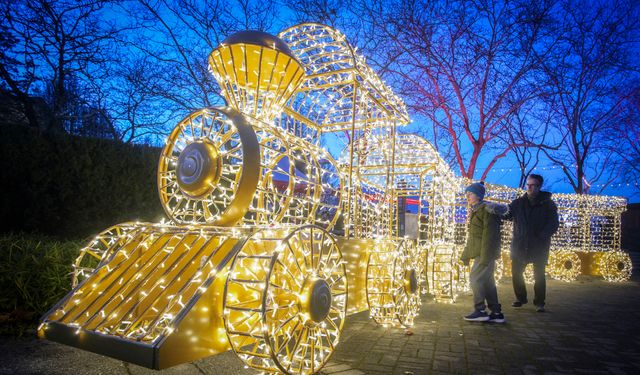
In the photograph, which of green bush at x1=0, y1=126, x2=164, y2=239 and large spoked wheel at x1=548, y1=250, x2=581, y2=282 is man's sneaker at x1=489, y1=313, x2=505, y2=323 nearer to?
green bush at x1=0, y1=126, x2=164, y2=239

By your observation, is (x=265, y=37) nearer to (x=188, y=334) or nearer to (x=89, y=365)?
(x=188, y=334)

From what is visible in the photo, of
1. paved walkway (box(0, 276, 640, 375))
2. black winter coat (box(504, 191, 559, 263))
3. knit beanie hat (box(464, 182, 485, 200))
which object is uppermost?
knit beanie hat (box(464, 182, 485, 200))

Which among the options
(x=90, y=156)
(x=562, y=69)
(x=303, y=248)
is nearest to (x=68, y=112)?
(x=90, y=156)

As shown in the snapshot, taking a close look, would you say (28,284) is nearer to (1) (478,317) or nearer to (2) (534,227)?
(1) (478,317)

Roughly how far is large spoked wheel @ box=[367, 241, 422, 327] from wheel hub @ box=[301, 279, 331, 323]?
4.85 ft

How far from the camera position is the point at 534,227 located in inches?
253

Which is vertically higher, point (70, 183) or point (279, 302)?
point (70, 183)

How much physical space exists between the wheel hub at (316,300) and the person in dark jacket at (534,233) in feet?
14.6

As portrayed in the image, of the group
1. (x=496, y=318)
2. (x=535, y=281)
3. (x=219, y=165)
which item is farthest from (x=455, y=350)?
(x=535, y=281)

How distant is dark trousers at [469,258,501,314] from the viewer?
17.6 feet

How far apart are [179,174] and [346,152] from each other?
4.44m

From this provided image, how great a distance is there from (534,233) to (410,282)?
2.71 m

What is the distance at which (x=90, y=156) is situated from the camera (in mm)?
7191

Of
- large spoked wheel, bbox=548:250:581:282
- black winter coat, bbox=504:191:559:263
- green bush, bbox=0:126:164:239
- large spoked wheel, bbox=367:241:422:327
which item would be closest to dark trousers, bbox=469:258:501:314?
large spoked wheel, bbox=367:241:422:327
